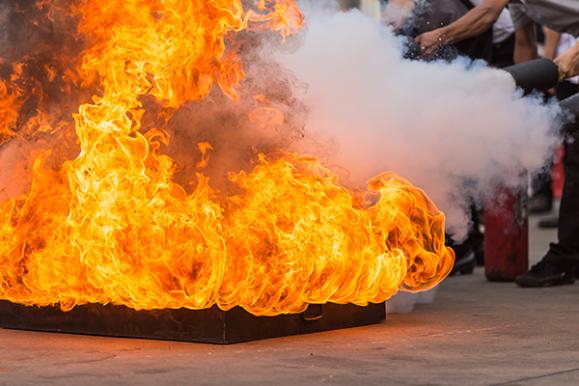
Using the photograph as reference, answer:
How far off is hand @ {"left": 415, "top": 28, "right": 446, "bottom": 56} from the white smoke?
16.7 inches

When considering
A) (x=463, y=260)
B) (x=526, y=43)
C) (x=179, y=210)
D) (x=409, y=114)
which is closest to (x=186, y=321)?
(x=179, y=210)

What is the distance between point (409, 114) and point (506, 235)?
1978 mm

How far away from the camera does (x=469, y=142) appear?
614cm

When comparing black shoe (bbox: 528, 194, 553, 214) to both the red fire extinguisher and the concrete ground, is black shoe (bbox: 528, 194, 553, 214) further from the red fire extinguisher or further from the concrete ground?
the concrete ground

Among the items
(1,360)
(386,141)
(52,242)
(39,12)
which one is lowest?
(1,360)

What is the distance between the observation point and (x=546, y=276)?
289 inches

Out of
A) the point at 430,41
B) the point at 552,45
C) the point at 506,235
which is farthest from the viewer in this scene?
the point at 552,45

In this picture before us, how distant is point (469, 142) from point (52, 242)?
1.94m

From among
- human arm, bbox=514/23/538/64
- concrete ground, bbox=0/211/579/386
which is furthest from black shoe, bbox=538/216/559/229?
concrete ground, bbox=0/211/579/386

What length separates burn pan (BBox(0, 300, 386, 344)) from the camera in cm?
519

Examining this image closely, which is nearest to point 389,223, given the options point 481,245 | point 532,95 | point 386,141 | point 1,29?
point 386,141

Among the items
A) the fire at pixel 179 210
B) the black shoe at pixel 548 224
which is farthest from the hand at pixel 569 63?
the black shoe at pixel 548 224

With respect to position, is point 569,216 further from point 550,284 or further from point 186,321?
point 186,321

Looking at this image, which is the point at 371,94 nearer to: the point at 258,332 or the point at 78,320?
the point at 258,332
